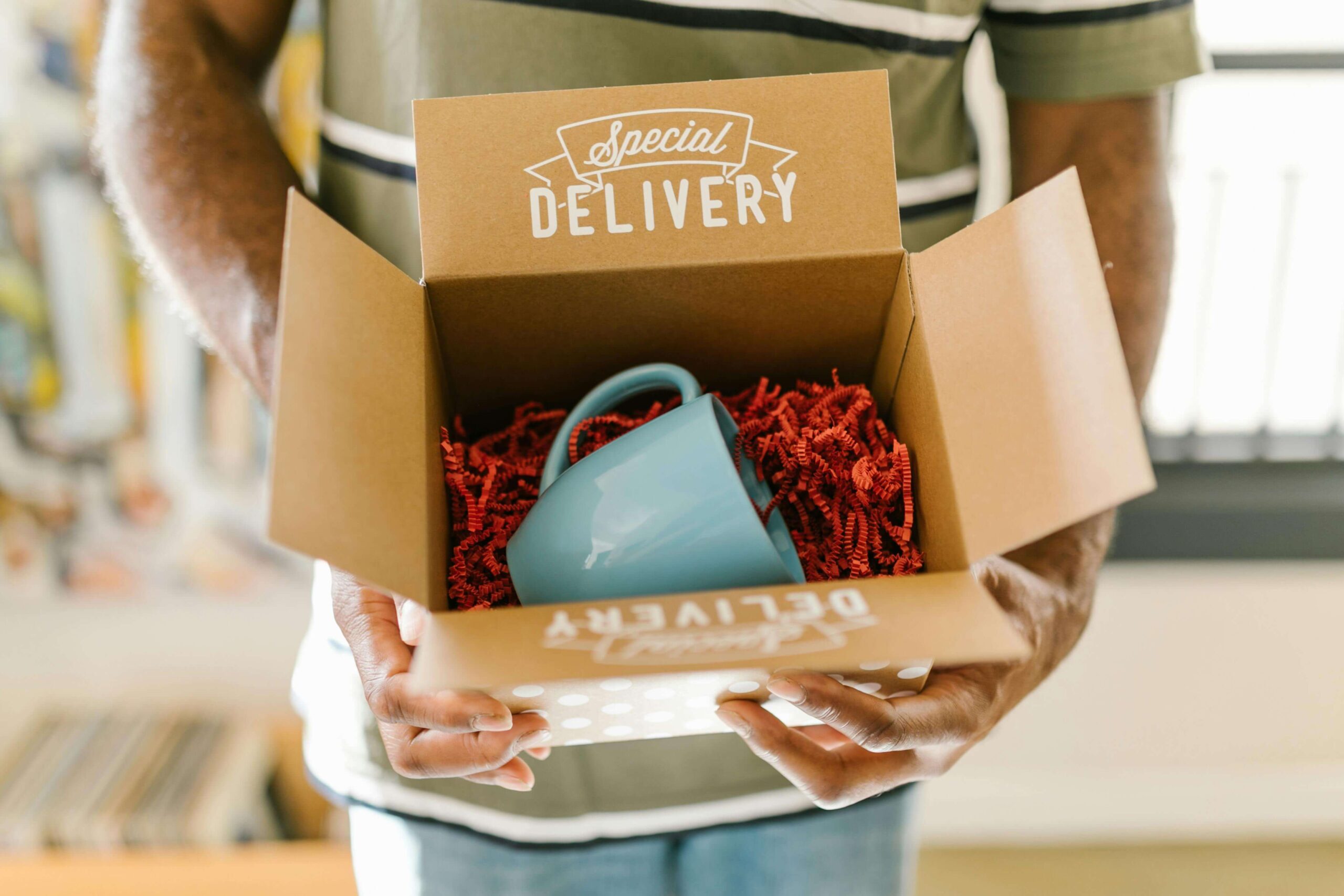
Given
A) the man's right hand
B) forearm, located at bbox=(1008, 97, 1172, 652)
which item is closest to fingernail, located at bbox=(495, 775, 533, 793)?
A: the man's right hand

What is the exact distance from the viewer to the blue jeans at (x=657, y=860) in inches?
26.8

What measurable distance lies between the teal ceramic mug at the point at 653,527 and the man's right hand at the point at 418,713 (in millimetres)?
68

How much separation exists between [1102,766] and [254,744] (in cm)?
136

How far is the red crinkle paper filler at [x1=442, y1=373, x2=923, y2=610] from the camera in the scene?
1.60 ft

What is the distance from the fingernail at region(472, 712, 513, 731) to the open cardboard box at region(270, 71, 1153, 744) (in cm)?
1

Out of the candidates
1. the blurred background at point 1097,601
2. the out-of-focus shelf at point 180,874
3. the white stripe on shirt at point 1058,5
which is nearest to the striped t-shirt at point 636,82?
the white stripe on shirt at point 1058,5

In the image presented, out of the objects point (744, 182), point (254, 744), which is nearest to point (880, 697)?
point (744, 182)

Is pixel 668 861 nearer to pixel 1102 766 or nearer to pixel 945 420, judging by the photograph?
pixel 945 420

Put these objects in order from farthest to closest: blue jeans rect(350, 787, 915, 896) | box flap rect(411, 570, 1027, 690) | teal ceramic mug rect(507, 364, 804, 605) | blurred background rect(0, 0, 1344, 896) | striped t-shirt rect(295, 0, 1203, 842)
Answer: blurred background rect(0, 0, 1344, 896) < blue jeans rect(350, 787, 915, 896) < striped t-shirt rect(295, 0, 1203, 842) < teal ceramic mug rect(507, 364, 804, 605) < box flap rect(411, 570, 1027, 690)

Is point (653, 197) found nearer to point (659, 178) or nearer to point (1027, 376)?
point (659, 178)

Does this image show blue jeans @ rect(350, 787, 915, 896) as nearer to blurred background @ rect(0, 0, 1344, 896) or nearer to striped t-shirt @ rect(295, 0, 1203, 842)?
striped t-shirt @ rect(295, 0, 1203, 842)

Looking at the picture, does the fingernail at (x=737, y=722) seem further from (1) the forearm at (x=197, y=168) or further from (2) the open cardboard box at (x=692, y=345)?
(1) the forearm at (x=197, y=168)

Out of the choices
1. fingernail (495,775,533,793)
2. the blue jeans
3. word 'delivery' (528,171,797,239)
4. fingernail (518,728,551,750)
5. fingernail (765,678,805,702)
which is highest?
word 'delivery' (528,171,797,239)

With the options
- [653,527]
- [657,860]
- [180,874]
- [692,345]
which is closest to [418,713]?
[653,527]
